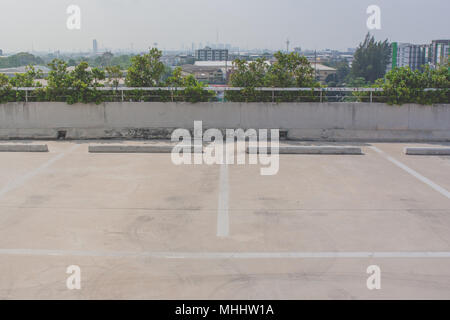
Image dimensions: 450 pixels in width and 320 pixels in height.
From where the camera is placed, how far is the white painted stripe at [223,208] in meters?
8.38

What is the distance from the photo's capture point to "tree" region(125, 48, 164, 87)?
16.8 meters

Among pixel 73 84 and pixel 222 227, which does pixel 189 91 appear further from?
pixel 222 227

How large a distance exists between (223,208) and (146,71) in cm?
894

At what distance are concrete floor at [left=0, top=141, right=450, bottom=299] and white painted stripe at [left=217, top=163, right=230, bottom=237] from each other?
4 cm

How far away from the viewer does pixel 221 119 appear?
1620cm

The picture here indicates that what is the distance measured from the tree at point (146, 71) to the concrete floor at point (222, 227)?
Result: 4.68m

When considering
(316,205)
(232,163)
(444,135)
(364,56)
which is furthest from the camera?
(364,56)

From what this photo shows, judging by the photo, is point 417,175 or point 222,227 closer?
point 222,227

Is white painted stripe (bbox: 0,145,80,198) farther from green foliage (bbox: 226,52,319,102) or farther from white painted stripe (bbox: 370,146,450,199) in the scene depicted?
white painted stripe (bbox: 370,146,450,199)

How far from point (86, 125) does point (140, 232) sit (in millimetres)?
8904

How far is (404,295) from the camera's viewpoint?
625 cm

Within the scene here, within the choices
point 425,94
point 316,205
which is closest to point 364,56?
point 425,94

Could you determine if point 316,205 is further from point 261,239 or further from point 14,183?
point 14,183

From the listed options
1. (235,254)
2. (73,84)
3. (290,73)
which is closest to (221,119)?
(290,73)
